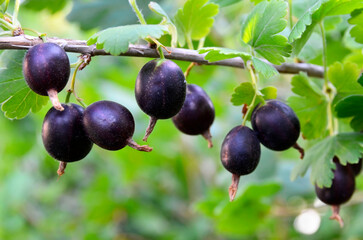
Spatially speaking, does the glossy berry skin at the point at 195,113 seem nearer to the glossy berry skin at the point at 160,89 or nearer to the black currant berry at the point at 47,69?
the glossy berry skin at the point at 160,89

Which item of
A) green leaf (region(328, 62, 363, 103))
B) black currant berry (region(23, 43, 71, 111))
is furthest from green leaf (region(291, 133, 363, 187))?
black currant berry (region(23, 43, 71, 111))

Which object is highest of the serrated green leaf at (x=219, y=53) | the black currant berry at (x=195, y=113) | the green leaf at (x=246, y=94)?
the serrated green leaf at (x=219, y=53)

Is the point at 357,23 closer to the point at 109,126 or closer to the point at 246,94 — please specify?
the point at 246,94

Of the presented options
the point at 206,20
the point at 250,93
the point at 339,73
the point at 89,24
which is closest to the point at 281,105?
the point at 250,93

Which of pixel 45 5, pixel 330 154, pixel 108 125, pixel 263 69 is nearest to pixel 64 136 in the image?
pixel 108 125

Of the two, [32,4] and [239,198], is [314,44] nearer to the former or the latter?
[239,198]

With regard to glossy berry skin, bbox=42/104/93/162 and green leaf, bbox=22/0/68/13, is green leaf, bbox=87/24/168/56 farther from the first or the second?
green leaf, bbox=22/0/68/13

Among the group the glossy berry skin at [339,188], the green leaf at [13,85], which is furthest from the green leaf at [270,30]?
the green leaf at [13,85]
